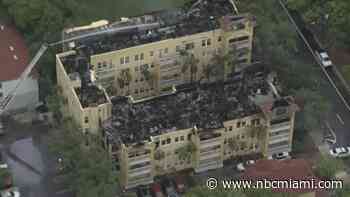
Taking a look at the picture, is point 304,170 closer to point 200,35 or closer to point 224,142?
point 224,142

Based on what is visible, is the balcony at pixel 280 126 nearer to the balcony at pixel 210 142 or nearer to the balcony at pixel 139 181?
the balcony at pixel 210 142

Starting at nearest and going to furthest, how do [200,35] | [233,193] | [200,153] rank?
[233,193] < [200,153] < [200,35]

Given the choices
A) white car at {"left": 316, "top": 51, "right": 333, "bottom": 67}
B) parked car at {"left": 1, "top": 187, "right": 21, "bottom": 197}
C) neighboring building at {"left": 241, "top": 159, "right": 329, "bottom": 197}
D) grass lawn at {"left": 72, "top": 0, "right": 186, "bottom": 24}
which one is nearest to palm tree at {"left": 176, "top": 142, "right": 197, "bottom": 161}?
neighboring building at {"left": 241, "top": 159, "right": 329, "bottom": 197}

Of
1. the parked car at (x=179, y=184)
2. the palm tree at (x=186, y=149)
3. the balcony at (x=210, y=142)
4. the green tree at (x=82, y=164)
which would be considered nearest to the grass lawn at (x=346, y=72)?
the balcony at (x=210, y=142)

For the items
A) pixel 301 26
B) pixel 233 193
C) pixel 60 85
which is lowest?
pixel 233 193

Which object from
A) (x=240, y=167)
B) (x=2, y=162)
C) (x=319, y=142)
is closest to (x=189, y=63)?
(x=240, y=167)

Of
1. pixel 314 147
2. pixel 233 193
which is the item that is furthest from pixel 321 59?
pixel 233 193
